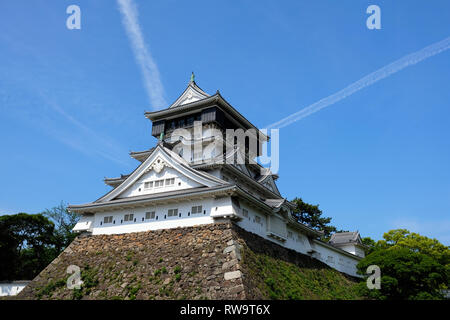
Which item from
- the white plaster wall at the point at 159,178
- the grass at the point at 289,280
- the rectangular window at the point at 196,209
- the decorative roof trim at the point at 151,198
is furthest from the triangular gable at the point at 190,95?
the grass at the point at 289,280

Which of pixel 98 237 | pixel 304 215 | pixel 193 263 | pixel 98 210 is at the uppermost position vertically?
pixel 304 215

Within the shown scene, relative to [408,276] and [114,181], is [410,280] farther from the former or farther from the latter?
[114,181]

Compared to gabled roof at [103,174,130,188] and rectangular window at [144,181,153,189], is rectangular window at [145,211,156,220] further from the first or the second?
gabled roof at [103,174,130,188]

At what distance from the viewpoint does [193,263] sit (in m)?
19.6

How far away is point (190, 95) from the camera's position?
113 feet

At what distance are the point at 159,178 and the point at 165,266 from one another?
6980 millimetres

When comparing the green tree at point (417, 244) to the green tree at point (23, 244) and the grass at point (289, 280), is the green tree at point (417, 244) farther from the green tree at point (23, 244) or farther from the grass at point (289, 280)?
the green tree at point (23, 244)

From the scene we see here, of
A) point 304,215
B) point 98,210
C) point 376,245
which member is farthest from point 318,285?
point 304,215

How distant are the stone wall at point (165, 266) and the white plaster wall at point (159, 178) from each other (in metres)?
3.04

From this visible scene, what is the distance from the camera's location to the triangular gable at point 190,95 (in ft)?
111

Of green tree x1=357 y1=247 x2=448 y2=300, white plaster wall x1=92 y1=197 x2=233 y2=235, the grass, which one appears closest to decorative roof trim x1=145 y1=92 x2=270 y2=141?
white plaster wall x1=92 y1=197 x2=233 y2=235
